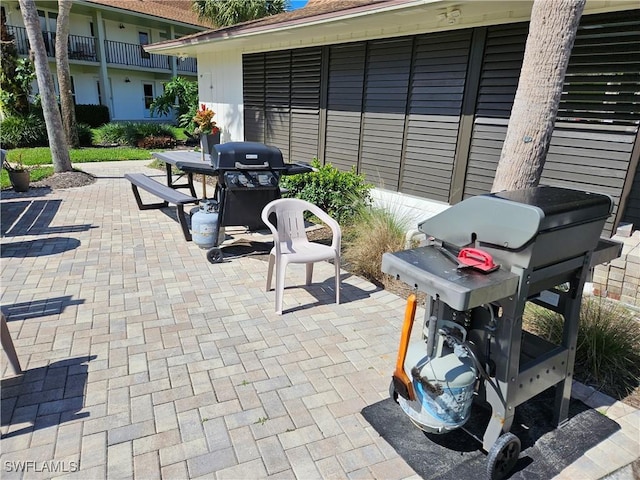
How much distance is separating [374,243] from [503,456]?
9.33 feet

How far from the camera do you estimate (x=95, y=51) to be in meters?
21.5

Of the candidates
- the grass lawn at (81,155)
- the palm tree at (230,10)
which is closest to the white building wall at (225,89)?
the grass lawn at (81,155)

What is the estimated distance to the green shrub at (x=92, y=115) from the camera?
19.6 meters

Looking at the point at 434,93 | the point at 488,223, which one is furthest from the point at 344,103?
the point at 488,223

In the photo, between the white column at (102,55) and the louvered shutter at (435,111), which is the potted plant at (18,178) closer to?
the louvered shutter at (435,111)

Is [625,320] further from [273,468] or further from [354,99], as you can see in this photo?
[354,99]

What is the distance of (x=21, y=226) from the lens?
5867 mm

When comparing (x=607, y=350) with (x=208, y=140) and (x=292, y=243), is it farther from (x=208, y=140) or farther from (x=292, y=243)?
(x=208, y=140)

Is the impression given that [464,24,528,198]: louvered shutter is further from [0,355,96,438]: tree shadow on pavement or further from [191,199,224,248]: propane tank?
[0,355,96,438]: tree shadow on pavement

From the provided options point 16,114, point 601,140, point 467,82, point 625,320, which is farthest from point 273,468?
point 16,114

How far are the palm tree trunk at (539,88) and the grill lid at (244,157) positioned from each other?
103 inches

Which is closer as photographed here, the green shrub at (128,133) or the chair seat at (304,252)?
the chair seat at (304,252)

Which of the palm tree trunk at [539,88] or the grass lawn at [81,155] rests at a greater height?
the palm tree trunk at [539,88]

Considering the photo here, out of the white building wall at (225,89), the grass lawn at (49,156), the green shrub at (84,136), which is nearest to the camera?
the grass lawn at (49,156)
